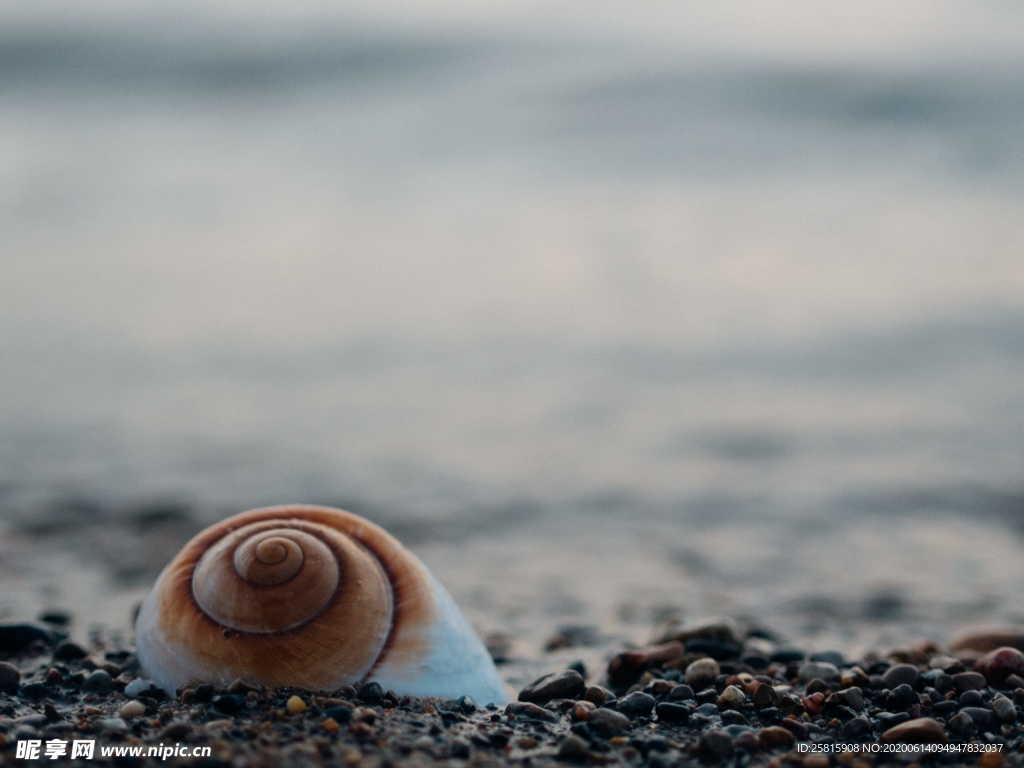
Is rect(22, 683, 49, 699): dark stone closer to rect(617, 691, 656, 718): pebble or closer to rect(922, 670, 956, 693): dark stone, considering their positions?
rect(617, 691, 656, 718): pebble

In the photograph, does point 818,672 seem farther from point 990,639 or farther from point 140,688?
point 140,688

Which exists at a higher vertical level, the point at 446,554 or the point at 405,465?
the point at 405,465

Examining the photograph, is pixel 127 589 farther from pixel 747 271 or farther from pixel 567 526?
pixel 747 271

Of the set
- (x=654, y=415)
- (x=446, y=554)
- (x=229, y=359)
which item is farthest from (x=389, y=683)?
(x=229, y=359)

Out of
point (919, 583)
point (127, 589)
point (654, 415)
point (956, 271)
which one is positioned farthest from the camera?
point (956, 271)

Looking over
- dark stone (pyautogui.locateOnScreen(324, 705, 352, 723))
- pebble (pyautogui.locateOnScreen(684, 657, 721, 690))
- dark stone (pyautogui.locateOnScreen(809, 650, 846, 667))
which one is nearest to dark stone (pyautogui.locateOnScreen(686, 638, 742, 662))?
dark stone (pyautogui.locateOnScreen(809, 650, 846, 667))
